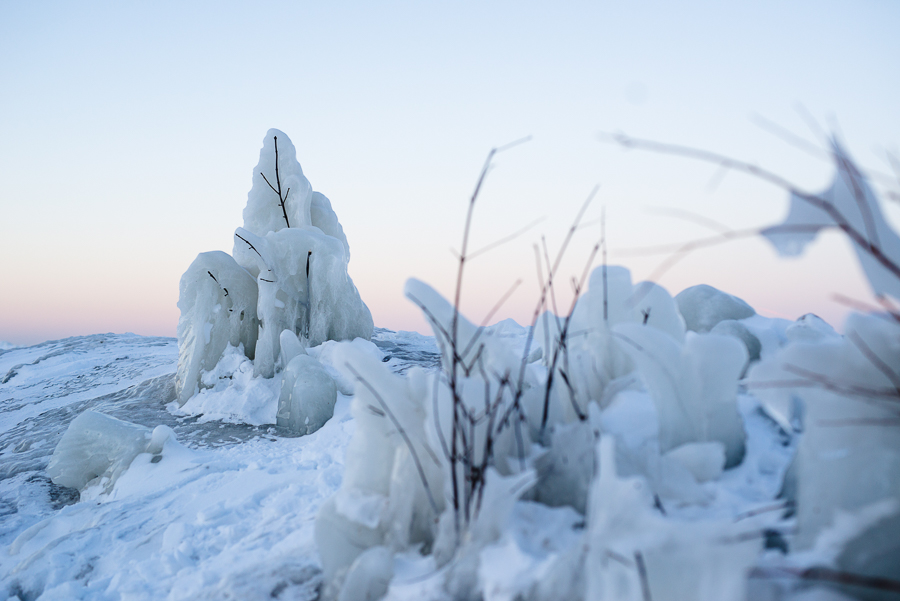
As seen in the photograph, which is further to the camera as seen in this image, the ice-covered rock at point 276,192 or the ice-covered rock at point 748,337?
the ice-covered rock at point 276,192

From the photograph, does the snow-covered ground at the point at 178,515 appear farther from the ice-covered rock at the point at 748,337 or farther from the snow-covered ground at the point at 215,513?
the ice-covered rock at the point at 748,337

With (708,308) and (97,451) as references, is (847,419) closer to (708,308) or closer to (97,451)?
(708,308)

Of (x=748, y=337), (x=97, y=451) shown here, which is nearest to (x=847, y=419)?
(x=748, y=337)

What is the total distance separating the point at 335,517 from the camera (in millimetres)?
2158

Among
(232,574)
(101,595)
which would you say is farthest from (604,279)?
(101,595)

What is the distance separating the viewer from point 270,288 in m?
7.87

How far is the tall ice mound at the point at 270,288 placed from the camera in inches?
301

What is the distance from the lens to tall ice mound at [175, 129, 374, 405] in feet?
25.1

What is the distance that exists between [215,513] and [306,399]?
2.66m

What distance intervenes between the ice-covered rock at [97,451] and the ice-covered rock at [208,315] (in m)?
2.34

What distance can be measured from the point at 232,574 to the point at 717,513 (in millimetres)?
2210

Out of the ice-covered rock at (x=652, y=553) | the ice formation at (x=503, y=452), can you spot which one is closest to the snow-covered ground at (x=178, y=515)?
the ice formation at (x=503, y=452)

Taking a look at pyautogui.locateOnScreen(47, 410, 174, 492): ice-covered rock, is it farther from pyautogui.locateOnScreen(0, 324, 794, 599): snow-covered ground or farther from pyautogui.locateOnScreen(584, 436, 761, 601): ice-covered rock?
pyautogui.locateOnScreen(584, 436, 761, 601): ice-covered rock

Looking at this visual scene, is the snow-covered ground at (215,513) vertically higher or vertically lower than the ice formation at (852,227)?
lower
